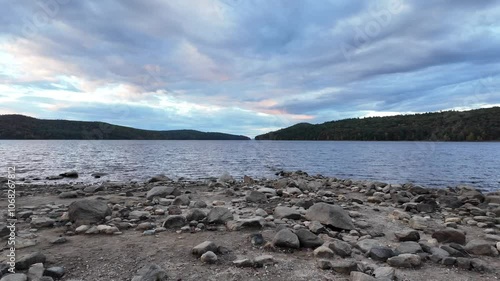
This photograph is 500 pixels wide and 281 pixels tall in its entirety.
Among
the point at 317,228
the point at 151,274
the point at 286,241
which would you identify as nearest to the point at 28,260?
the point at 151,274

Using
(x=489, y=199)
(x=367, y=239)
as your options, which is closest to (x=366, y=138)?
(x=489, y=199)

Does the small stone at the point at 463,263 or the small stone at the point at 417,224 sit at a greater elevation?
the small stone at the point at 463,263

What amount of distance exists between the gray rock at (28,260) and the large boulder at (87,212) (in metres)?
2.77

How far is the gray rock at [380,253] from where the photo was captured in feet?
21.0

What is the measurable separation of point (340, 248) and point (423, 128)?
13300 cm

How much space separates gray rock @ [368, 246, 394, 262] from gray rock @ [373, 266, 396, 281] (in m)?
0.66

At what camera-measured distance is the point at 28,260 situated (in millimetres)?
5684

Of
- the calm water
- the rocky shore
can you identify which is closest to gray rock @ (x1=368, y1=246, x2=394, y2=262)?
the rocky shore

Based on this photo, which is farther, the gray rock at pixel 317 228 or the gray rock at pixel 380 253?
the gray rock at pixel 317 228

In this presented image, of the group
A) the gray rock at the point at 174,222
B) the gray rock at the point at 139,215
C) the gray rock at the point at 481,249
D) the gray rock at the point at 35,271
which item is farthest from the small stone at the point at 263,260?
the gray rock at the point at 139,215

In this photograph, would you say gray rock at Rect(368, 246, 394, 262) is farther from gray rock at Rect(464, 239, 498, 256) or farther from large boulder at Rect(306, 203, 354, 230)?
gray rock at Rect(464, 239, 498, 256)

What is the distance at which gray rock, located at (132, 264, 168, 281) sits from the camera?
509cm

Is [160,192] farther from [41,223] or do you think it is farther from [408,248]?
[408,248]

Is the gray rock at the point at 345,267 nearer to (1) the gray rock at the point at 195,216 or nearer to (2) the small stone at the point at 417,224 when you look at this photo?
(1) the gray rock at the point at 195,216
